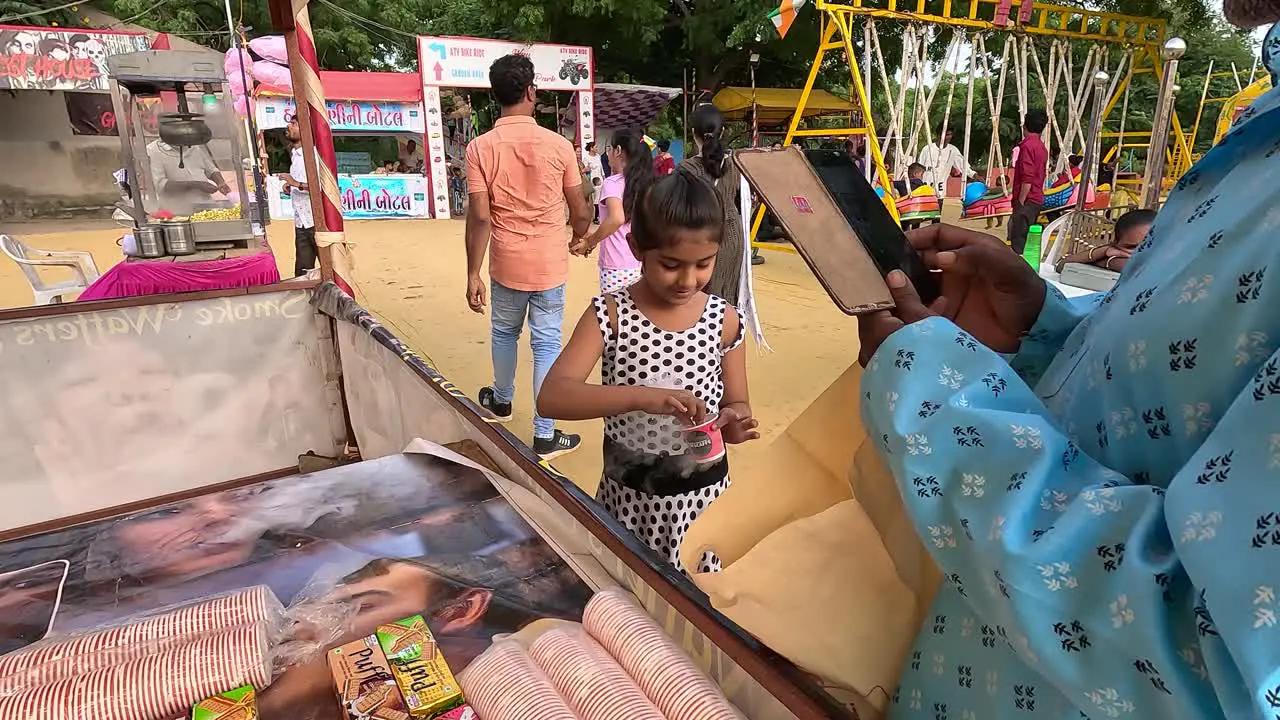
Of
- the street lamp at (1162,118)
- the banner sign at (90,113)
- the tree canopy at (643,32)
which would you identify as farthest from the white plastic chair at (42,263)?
the banner sign at (90,113)

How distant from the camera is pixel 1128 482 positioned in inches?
24.7

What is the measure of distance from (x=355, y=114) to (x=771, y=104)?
8119 millimetres

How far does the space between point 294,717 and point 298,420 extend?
94.5 inches

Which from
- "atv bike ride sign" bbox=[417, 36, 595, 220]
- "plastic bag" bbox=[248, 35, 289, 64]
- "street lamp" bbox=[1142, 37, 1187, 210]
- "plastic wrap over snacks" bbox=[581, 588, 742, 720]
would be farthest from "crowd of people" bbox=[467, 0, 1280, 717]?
"plastic bag" bbox=[248, 35, 289, 64]

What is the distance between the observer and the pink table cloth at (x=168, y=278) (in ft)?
12.2

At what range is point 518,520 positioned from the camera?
1.49 meters

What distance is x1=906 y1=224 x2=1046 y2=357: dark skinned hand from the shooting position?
Answer: 1.02 m

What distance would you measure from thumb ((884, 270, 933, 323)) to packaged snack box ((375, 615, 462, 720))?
0.78 m

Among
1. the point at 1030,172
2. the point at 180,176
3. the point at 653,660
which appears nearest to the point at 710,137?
the point at 653,660

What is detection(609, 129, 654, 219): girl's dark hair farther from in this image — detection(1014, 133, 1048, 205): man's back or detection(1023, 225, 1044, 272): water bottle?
detection(1014, 133, 1048, 205): man's back

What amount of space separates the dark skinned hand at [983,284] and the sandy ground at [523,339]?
2306 millimetres

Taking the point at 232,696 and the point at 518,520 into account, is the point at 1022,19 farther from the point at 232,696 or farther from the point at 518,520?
the point at 232,696

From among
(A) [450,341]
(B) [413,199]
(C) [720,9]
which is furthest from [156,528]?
(C) [720,9]

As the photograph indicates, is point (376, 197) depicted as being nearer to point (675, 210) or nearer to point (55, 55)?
point (55, 55)
